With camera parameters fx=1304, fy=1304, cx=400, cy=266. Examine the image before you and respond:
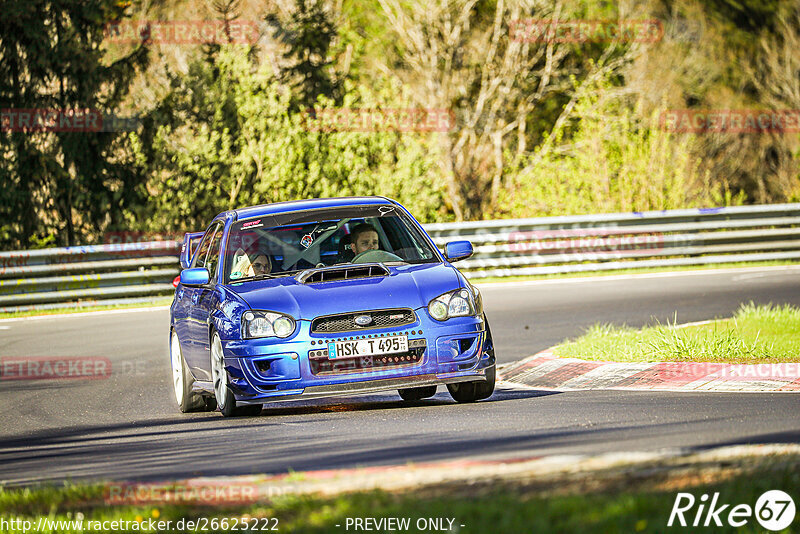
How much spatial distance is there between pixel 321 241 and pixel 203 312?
1.13m

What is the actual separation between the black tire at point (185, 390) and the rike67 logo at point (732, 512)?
20.6ft

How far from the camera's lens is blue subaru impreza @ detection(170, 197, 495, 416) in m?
9.26

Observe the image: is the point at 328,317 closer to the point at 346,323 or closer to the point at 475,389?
the point at 346,323

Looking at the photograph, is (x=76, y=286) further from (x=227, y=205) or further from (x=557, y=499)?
(x=557, y=499)

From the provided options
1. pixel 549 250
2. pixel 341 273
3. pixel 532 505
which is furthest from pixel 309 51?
pixel 532 505

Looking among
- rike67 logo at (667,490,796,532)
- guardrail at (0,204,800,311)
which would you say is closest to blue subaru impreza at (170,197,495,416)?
rike67 logo at (667,490,796,532)

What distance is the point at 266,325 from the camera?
9367 mm

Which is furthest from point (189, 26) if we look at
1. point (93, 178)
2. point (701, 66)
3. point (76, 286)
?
point (701, 66)

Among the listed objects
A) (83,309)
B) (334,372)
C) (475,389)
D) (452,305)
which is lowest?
(83,309)

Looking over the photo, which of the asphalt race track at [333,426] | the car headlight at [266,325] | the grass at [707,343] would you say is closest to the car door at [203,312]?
the asphalt race track at [333,426]

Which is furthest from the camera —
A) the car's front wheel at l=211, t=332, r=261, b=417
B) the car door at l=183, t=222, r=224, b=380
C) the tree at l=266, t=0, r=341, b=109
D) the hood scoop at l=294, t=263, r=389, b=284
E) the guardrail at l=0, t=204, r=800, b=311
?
the tree at l=266, t=0, r=341, b=109

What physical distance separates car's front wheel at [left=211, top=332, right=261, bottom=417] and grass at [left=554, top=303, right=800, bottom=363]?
3.64m

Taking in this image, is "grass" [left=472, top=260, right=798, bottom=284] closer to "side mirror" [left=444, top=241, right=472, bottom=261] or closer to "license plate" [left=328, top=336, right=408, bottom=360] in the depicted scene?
"side mirror" [left=444, top=241, right=472, bottom=261]

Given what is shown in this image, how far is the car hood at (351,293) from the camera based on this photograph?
9328 millimetres
